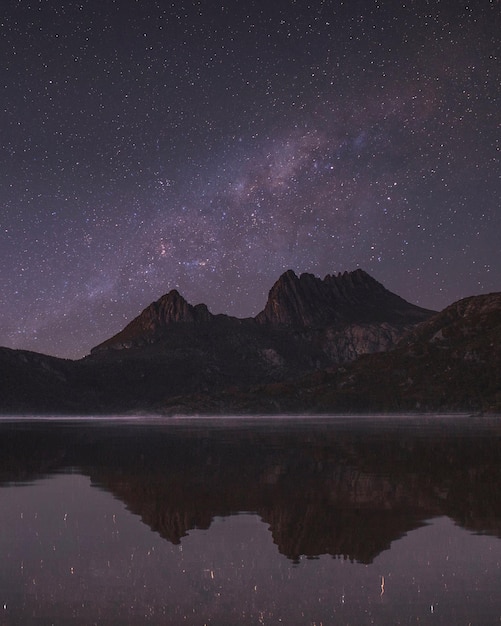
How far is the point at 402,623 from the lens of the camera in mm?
12461

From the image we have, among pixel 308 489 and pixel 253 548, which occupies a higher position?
pixel 308 489

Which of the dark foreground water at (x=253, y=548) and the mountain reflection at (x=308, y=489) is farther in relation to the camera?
the mountain reflection at (x=308, y=489)

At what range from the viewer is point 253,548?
18641mm

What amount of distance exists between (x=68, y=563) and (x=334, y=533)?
782cm

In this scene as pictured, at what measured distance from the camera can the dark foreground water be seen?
528 inches

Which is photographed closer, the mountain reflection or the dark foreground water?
the dark foreground water

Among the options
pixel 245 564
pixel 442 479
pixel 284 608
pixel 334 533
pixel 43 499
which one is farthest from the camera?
pixel 442 479

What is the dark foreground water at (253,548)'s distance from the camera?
13.4 meters

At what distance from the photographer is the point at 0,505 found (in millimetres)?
26844

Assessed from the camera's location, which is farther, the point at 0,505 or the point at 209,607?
the point at 0,505

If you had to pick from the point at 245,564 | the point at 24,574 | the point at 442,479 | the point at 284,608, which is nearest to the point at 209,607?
the point at 284,608

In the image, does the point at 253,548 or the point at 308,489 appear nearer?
the point at 253,548

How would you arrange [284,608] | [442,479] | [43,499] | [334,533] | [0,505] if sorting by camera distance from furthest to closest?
[442,479] < [43,499] < [0,505] < [334,533] < [284,608]

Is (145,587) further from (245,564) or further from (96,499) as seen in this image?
(96,499)
